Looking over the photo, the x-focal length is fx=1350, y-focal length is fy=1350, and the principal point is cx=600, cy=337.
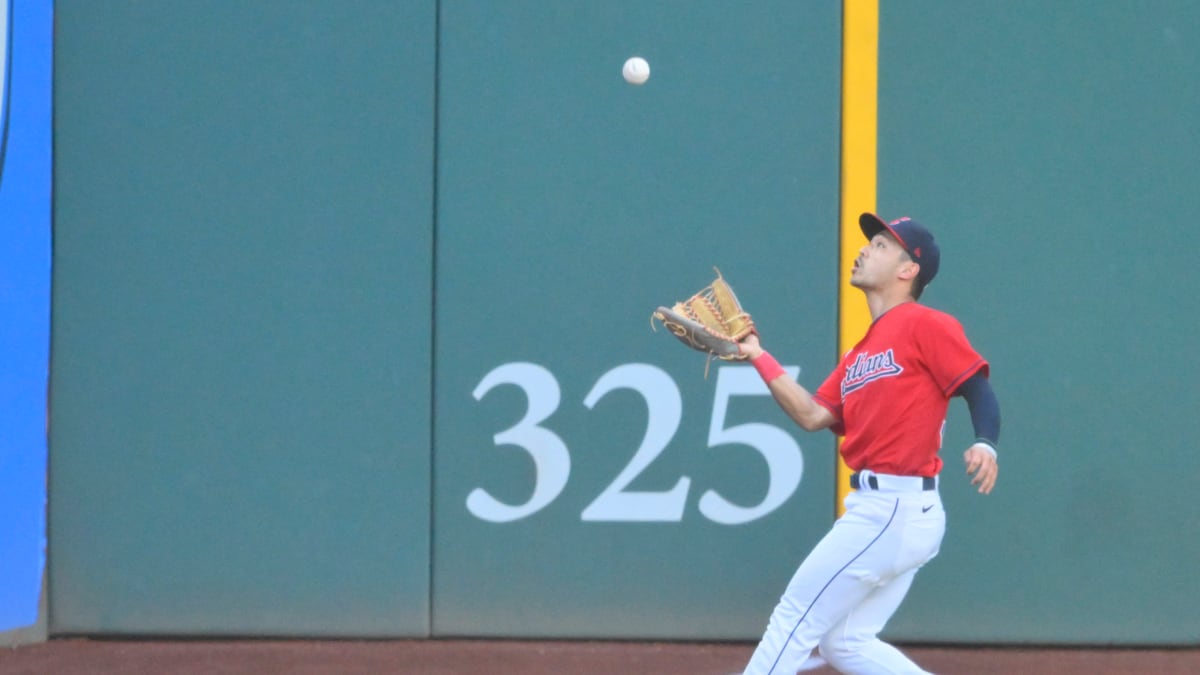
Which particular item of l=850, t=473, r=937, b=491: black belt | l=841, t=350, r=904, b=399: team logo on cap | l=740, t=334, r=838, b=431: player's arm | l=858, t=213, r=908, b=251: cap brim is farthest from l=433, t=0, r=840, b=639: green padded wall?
l=850, t=473, r=937, b=491: black belt

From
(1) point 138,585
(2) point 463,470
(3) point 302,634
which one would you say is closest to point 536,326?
(2) point 463,470

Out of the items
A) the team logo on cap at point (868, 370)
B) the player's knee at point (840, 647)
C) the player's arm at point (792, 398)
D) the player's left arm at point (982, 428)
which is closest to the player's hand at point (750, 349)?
the player's arm at point (792, 398)

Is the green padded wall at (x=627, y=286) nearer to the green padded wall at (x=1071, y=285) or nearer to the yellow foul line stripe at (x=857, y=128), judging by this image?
the yellow foul line stripe at (x=857, y=128)

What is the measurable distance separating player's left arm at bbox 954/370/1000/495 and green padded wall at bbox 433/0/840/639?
1.66 meters

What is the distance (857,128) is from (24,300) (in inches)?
135

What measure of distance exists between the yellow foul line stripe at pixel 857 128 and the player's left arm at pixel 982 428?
5.28ft

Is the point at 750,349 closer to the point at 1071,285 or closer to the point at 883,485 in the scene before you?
the point at 883,485

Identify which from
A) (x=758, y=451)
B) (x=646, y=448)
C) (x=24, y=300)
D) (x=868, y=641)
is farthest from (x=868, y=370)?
(x=24, y=300)

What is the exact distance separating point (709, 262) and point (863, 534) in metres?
1.91

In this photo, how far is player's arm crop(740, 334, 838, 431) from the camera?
13.4ft

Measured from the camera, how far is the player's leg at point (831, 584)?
3.86 metres

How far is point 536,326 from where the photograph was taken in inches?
219

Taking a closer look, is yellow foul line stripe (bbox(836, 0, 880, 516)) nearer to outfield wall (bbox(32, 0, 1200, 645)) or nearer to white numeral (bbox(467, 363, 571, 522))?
outfield wall (bbox(32, 0, 1200, 645))

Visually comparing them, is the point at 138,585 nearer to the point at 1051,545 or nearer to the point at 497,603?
the point at 497,603
